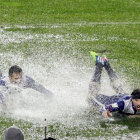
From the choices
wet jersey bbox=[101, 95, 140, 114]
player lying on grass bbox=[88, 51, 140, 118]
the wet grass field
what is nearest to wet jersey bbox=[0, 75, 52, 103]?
the wet grass field

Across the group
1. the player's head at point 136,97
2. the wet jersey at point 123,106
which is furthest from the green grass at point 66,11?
the player's head at point 136,97

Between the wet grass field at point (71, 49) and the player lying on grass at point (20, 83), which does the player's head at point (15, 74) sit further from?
the wet grass field at point (71, 49)

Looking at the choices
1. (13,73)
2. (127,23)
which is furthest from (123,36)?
(13,73)

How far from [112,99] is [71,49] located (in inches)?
125

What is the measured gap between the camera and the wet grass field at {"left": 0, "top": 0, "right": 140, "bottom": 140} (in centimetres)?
695

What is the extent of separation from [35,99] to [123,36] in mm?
4375

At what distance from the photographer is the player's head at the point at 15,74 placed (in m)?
7.71

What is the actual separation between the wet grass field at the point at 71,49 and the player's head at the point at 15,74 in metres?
0.81

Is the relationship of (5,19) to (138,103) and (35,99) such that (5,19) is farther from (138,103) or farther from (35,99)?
(138,103)

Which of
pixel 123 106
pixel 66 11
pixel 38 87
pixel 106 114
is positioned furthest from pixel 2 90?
pixel 66 11

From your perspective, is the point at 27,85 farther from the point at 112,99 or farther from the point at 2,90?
the point at 112,99

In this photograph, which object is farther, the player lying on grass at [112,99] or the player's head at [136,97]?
the player lying on grass at [112,99]

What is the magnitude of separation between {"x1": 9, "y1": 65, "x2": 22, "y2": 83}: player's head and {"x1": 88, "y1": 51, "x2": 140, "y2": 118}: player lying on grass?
1.34m

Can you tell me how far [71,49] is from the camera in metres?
10.5
